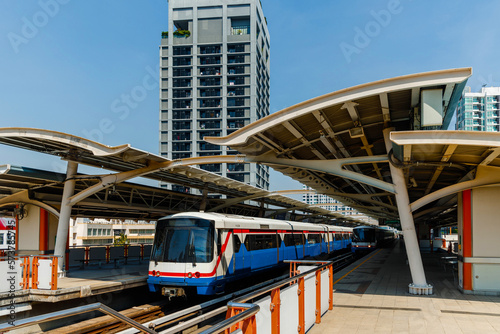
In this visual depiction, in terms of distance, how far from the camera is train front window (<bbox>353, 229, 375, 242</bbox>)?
39.8m

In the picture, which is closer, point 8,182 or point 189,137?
point 8,182

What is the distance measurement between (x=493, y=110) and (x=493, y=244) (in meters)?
130

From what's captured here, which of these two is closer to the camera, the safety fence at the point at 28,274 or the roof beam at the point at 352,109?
the roof beam at the point at 352,109

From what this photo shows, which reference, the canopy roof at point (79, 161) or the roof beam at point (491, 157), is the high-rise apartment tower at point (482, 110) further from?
the roof beam at point (491, 157)

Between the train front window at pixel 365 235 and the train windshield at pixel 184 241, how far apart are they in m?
29.8

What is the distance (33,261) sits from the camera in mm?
12914

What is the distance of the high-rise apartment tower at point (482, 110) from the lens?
123000 millimetres

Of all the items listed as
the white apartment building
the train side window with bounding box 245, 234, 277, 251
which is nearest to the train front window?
the train side window with bounding box 245, 234, 277, 251

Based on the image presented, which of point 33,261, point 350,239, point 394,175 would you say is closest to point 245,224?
point 394,175

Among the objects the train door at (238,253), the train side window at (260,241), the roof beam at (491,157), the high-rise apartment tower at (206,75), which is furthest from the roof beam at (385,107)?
the high-rise apartment tower at (206,75)

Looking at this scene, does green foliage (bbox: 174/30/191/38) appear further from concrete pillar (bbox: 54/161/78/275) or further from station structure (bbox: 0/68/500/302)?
concrete pillar (bbox: 54/161/78/275)

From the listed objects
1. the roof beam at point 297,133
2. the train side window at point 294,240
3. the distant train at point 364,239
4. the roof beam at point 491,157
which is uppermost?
the roof beam at point 297,133

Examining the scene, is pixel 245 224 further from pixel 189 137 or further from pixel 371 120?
pixel 189 137

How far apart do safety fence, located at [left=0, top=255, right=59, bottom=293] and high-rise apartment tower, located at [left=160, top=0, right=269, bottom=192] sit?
235 feet
